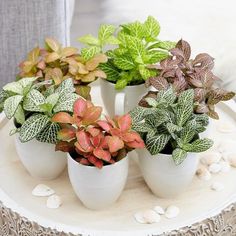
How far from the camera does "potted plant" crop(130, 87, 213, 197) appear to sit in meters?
0.94

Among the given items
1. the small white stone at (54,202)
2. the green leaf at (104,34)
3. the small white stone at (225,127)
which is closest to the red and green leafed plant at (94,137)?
the small white stone at (54,202)

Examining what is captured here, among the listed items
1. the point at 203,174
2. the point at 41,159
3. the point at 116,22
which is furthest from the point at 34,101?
the point at 116,22

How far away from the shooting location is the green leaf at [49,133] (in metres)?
0.97

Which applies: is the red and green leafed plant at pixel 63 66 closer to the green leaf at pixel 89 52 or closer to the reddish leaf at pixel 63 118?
the green leaf at pixel 89 52

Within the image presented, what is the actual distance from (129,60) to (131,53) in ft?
0.05

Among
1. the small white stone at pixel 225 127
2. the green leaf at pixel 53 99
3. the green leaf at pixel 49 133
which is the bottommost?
the small white stone at pixel 225 127

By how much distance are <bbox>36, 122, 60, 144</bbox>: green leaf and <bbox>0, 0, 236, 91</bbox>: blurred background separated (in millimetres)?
461

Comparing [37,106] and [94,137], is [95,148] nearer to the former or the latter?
[94,137]

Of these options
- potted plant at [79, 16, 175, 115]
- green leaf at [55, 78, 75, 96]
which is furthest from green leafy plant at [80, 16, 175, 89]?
green leaf at [55, 78, 75, 96]

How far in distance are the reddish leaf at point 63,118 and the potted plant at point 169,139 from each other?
115 millimetres

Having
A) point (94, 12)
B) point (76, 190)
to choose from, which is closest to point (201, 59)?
point (76, 190)

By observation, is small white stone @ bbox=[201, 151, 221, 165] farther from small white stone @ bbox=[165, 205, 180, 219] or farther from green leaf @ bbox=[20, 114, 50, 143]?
green leaf @ bbox=[20, 114, 50, 143]

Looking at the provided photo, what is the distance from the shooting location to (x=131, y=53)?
1064 mm

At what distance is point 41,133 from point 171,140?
0.75 feet
